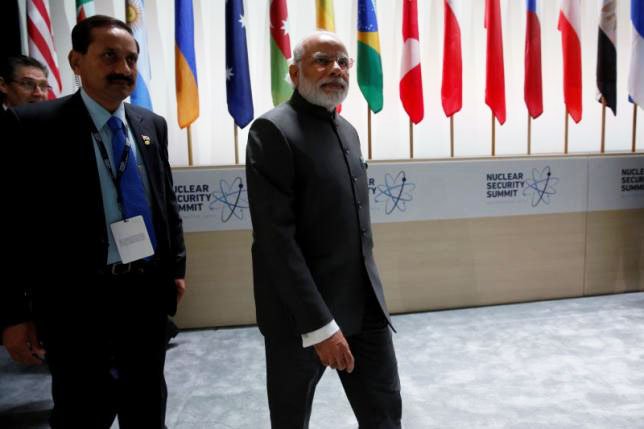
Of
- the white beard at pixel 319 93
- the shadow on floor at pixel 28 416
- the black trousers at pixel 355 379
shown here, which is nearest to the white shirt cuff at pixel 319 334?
the black trousers at pixel 355 379

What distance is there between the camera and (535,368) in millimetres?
2576

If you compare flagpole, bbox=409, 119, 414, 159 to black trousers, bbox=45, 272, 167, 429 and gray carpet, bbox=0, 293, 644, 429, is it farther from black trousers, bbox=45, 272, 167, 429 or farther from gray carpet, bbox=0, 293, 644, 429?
black trousers, bbox=45, 272, 167, 429

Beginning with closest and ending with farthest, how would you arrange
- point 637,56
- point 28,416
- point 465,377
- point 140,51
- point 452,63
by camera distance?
1. point 28,416
2. point 465,377
3. point 140,51
4. point 452,63
5. point 637,56

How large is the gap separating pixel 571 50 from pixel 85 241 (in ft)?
11.7

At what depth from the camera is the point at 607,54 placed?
371 cm

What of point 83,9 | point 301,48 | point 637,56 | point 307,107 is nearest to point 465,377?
point 307,107

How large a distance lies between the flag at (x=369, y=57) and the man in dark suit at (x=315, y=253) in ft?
6.76

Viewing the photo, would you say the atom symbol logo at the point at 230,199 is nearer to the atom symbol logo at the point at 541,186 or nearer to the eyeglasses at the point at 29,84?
the eyeglasses at the point at 29,84

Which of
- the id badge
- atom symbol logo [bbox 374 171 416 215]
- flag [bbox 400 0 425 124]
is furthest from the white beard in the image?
flag [bbox 400 0 425 124]

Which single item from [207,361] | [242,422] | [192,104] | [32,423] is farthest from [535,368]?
[192,104]

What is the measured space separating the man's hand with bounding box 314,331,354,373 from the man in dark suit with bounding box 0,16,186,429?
0.53 metres

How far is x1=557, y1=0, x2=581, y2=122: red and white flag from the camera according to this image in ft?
12.0

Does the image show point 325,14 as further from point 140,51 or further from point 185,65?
point 140,51

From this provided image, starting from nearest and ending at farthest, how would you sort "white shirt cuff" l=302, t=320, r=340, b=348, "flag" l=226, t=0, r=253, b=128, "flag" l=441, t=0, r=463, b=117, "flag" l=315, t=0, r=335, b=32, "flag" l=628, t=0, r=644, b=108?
"white shirt cuff" l=302, t=320, r=340, b=348, "flag" l=226, t=0, r=253, b=128, "flag" l=315, t=0, r=335, b=32, "flag" l=441, t=0, r=463, b=117, "flag" l=628, t=0, r=644, b=108
